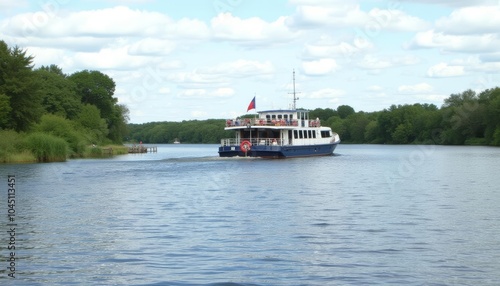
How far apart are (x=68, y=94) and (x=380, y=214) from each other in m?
85.4

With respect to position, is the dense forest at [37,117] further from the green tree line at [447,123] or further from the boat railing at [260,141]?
the green tree line at [447,123]

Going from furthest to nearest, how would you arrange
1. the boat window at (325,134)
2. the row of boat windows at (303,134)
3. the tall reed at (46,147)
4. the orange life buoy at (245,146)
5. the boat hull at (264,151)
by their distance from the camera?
the boat window at (325,134) < the row of boat windows at (303,134) < the boat hull at (264,151) < the orange life buoy at (245,146) < the tall reed at (46,147)

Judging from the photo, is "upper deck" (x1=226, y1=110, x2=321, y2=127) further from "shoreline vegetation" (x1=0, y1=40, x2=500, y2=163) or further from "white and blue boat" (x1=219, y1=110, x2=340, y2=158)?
"shoreline vegetation" (x1=0, y1=40, x2=500, y2=163)

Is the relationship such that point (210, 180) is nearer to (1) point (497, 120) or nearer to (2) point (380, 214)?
(2) point (380, 214)

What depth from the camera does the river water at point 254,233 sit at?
18391 millimetres

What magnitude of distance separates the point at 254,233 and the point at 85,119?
85.1m

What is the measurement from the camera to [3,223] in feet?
86.9

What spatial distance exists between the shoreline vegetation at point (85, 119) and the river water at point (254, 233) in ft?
88.2

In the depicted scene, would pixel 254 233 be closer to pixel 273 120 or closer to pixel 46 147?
pixel 46 147

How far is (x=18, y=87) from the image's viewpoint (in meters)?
72.3

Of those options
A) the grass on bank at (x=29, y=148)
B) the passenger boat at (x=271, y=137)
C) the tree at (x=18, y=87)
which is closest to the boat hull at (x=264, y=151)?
the passenger boat at (x=271, y=137)

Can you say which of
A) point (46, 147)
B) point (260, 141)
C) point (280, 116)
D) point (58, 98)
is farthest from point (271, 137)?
point (58, 98)

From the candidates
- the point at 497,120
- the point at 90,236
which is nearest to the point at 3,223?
the point at 90,236

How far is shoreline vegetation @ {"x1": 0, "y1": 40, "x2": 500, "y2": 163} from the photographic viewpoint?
231ft
